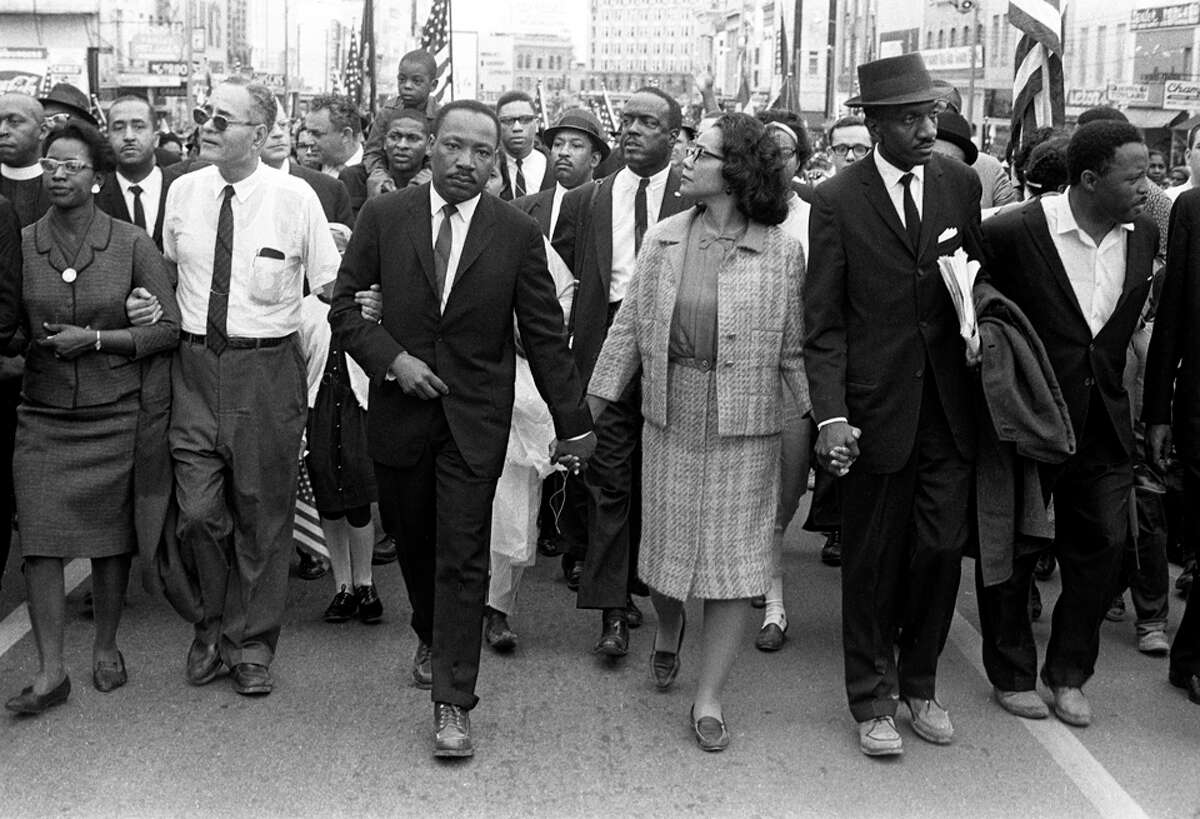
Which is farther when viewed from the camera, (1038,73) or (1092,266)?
(1038,73)

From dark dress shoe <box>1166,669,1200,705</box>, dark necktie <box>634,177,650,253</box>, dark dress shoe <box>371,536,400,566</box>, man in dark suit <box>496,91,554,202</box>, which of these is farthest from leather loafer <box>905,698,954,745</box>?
man in dark suit <box>496,91,554,202</box>

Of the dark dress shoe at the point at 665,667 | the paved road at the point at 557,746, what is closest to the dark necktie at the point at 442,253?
the paved road at the point at 557,746

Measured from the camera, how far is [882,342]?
18.0 ft

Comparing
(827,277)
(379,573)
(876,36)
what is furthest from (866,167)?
(876,36)

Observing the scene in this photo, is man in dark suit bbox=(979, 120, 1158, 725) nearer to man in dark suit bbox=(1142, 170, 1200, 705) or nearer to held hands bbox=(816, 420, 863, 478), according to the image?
man in dark suit bbox=(1142, 170, 1200, 705)

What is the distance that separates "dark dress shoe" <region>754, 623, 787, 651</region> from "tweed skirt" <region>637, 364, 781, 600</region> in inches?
46.1

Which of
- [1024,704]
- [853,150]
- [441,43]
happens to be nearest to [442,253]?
[1024,704]

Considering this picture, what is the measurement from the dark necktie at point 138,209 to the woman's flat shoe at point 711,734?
12.8 feet

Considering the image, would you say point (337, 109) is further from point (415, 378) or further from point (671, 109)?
point (415, 378)

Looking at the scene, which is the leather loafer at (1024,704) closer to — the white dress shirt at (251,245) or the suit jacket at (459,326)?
the suit jacket at (459,326)

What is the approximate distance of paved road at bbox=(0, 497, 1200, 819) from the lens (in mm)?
4996

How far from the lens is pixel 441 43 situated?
1684 centimetres

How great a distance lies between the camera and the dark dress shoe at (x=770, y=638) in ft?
22.2

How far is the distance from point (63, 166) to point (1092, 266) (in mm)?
3763
